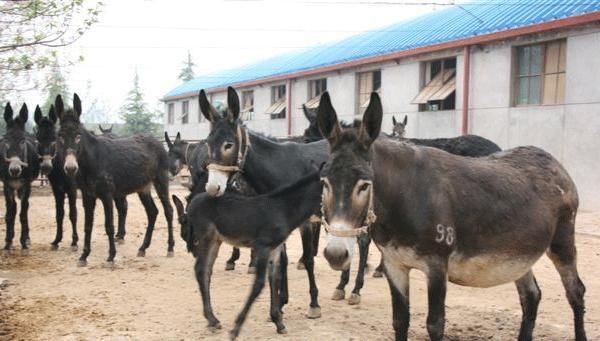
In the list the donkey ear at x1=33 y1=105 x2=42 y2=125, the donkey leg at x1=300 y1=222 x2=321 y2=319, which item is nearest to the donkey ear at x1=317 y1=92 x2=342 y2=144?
the donkey leg at x1=300 y1=222 x2=321 y2=319

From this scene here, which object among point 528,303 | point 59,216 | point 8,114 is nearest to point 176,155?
point 59,216

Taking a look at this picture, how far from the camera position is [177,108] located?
134 feet

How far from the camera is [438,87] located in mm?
19156

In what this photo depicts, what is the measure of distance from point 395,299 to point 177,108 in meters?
38.2

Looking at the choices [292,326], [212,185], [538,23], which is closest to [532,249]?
[292,326]

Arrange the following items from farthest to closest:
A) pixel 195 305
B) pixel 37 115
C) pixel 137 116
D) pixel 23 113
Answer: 1. pixel 137 116
2. pixel 37 115
3. pixel 23 113
4. pixel 195 305

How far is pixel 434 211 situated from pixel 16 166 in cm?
812

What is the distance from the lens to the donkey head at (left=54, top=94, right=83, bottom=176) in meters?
8.44

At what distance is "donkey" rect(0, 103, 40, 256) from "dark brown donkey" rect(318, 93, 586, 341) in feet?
25.0

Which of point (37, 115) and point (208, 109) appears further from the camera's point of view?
point (37, 115)

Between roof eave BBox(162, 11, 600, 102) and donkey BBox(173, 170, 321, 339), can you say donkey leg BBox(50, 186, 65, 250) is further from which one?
roof eave BBox(162, 11, 600, 102)

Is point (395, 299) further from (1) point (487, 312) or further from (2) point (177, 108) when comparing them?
(2) point (177, 108)

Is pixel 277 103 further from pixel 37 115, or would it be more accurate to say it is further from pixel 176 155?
pixel 37 115

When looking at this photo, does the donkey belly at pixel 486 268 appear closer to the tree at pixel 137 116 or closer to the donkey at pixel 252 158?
the donkey at pixel 252 158
